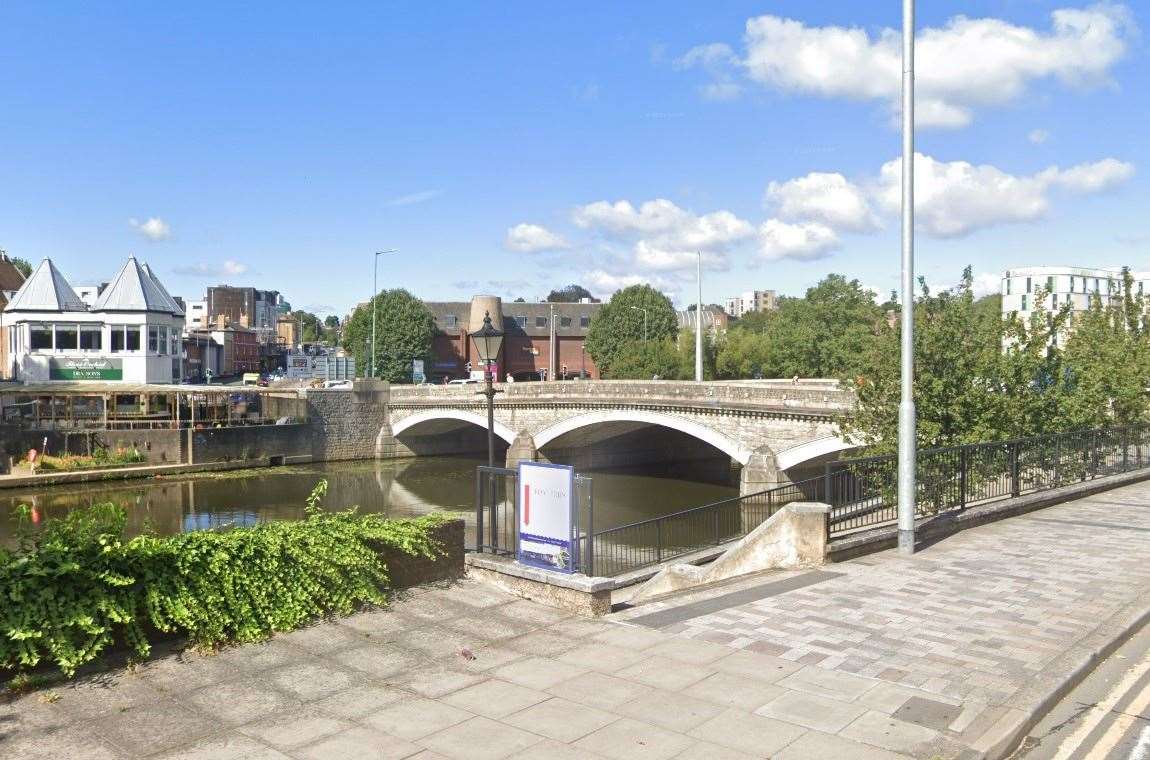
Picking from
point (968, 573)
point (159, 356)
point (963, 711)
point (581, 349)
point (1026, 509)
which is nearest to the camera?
point (963, 711)

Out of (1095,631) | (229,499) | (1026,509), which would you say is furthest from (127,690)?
(229,499)

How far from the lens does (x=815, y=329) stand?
6669 centimetres

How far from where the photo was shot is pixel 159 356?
56562mm

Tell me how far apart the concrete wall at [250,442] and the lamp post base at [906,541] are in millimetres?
40208

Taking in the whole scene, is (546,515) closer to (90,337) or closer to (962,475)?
(962,475)

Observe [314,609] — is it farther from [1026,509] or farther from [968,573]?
[1026,509]

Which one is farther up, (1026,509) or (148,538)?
(148,538)

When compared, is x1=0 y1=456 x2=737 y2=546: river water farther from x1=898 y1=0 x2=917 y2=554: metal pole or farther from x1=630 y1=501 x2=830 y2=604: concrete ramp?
x1=898 y1=0 x2=917 y2=554: metal pole

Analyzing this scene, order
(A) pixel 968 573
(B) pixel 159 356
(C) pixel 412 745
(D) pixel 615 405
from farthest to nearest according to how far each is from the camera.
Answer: (B) pixel 159 356 < (D) pixel 615 405 < (A) pixel 968 573 < (C) pixel 412 745

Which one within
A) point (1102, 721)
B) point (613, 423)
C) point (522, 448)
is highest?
point (1102, 721)

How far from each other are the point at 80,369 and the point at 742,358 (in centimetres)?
4665

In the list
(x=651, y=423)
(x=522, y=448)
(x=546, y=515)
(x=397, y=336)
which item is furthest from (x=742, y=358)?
(x=546, y=515)

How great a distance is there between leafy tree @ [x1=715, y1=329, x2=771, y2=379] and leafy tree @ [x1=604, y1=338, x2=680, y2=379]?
4436 millimetres

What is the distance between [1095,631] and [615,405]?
1343 inches
